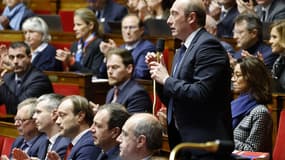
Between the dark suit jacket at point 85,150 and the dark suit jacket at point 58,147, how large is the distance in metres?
0.15

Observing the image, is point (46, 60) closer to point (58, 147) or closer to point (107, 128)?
point (58, 147)

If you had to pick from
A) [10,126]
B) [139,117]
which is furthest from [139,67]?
[139,117]

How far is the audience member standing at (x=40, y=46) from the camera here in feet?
14.5

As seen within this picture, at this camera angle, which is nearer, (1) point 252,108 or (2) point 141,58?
(1) point 252,108

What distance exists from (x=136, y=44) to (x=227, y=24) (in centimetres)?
58

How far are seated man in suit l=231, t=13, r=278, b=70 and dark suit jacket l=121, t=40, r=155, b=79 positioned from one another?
576 mm

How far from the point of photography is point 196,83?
216 cm

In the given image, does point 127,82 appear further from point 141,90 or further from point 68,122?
point 68,122

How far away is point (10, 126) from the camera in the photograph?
10.9ft

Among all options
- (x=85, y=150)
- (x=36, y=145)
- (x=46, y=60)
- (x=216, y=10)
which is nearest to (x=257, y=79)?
(x=85, y=150)

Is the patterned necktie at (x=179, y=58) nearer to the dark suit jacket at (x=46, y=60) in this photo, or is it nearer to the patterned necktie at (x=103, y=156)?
the patterned necktie at (x=103, y=156)

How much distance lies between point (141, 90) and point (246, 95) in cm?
62

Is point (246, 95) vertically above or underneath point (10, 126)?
above

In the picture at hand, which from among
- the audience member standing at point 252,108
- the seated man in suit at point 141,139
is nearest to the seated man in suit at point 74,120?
the seated man in suit at point 141,139
